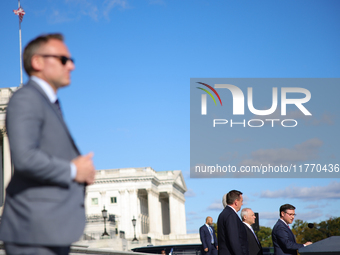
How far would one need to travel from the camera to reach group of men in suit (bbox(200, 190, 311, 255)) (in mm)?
9641

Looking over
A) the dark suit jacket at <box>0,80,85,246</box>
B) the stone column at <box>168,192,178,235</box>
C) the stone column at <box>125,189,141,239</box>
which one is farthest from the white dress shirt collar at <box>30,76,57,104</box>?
the stone column at <box>168,192,178,235</box>

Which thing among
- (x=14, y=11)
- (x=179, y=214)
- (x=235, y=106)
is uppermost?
(x=14, y=11)

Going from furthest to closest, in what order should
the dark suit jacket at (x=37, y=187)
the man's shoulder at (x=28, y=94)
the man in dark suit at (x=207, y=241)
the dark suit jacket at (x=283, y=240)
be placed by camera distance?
the man in dark suit at (x=207, y=241)
the dark suit jacket at (x=283, y=240)
the man's shoulder at (x=28, y=94)
the dark suit jacket at (x=37, y=187)

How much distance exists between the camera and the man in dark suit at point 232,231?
9.55 metres

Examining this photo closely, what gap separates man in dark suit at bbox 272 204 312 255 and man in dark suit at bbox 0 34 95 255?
884 cm

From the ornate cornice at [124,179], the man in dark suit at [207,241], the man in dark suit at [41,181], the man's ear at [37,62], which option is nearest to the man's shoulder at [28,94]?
the man in dark suit at [41,181]

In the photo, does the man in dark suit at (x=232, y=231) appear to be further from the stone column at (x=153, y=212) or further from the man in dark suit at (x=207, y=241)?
the stone column at (x=153, y=212)

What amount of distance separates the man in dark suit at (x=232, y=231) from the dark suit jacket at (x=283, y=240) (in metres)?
1.95

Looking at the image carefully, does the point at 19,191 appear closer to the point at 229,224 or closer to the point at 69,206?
the point at 69,206

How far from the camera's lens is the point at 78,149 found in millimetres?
3924

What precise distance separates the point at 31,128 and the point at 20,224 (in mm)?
687

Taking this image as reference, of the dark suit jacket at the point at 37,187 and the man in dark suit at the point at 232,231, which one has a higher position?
the dark suit jacket at the point at 37,187

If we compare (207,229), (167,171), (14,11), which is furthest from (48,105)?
(167,171)

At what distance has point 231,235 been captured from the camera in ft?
31.6
